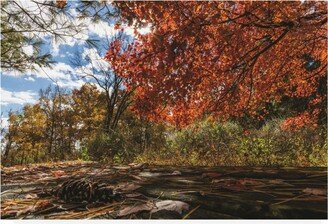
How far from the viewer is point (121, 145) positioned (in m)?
12.7

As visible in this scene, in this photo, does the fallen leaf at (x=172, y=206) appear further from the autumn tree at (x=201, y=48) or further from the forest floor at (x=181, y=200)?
the autumn tree at (x=201, y=48)

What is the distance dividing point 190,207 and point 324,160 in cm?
643

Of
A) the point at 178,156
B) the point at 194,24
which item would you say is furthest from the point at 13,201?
the point at 178,156

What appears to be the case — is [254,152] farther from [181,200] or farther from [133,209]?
[133,209]

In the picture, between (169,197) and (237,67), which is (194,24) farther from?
(169,197)

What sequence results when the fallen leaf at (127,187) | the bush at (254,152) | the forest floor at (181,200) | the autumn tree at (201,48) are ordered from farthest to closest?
the bush at (254,152)
the autumn tree at (201,48)
the fallen leaf at (127,187)
the forest floor at (181,200)

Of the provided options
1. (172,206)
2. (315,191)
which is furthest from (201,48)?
(172,206)

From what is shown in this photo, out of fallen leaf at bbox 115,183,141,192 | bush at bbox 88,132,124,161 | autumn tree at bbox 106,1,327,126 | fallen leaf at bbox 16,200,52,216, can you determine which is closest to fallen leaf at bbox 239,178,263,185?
fallen leaf at bbox 115,183,141,192

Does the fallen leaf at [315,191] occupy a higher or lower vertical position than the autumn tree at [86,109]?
lower

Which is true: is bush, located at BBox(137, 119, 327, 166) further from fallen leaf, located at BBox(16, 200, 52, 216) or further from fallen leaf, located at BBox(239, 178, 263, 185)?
fallen leaf, located at BBox(16, 200, 52, 216)

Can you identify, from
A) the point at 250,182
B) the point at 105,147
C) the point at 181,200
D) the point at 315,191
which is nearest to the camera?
the point at 181,200

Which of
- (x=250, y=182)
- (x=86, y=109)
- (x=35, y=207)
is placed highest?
(x=86, y=109)

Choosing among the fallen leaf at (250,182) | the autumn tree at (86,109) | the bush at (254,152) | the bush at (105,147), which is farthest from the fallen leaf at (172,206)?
the autumn tree at (86,109)

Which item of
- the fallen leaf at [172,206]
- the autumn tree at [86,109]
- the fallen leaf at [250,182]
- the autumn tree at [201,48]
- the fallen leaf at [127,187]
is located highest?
the autumn tree at [86,109]
